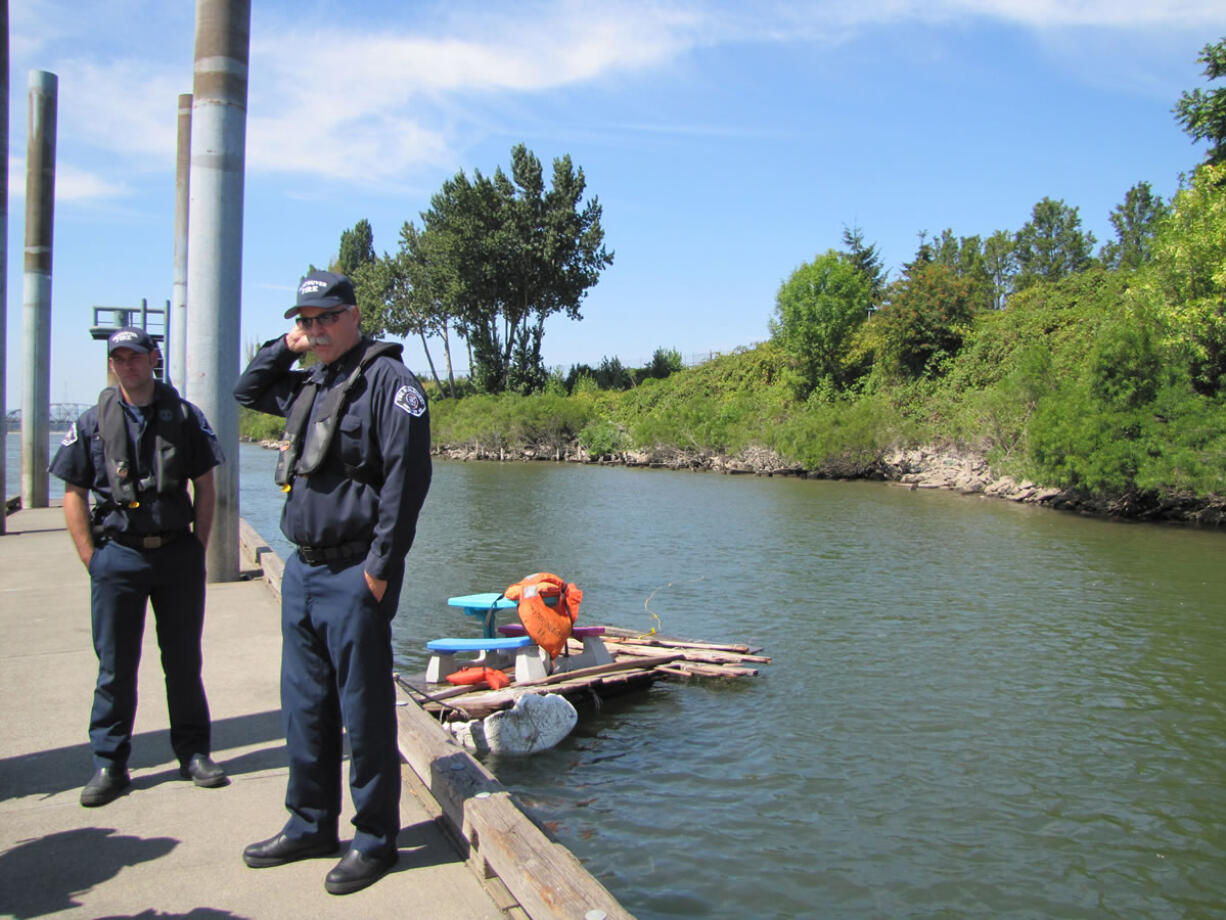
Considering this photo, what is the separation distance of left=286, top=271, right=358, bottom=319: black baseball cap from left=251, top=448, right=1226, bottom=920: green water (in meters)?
4.14

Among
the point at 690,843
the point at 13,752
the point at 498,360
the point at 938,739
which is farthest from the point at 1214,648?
the point at 498,360

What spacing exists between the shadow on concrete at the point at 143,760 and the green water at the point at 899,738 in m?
2.40

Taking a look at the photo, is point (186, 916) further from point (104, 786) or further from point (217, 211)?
point (217, 211)

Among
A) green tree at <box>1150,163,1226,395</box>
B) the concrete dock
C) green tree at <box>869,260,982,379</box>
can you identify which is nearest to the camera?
the concrete dock

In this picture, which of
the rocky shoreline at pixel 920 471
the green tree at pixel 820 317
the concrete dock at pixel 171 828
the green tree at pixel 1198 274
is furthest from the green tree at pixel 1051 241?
the concrete dock at pixel 171 828

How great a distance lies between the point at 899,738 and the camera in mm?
9148

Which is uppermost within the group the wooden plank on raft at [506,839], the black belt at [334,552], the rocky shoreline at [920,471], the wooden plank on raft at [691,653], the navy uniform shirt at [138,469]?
the navy uniform shirt at [138,469]

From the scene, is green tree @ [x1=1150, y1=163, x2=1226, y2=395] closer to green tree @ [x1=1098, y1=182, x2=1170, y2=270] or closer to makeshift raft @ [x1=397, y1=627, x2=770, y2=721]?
makeshift raft @ [x1=397, y1=627, x2=770, y2=721]

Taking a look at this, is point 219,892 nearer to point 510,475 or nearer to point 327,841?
point 327,841

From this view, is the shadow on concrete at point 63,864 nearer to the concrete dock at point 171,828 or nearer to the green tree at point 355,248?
the concrete dock at point 171,828

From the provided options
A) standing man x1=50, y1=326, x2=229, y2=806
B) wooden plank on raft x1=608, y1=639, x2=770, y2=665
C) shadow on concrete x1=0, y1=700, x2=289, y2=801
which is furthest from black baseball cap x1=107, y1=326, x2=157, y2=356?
wooden plank on raft x1=608, y1=639, x2=770, y2=665

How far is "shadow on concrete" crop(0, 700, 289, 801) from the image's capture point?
467cm

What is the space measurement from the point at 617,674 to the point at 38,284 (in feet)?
47.2

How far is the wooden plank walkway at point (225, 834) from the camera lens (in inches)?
139
